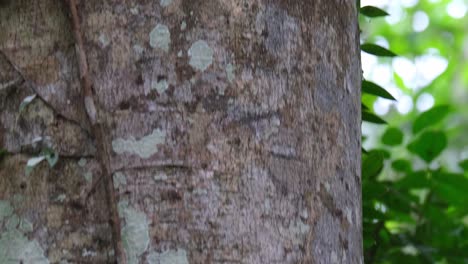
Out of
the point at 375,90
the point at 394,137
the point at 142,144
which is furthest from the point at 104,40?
the point at 394,137

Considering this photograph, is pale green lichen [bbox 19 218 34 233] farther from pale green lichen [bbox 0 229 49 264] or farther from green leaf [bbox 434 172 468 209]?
green leaf [bbox 434 172 468 209]

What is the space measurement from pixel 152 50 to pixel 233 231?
301 mm

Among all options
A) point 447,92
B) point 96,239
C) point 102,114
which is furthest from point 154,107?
point 447,92

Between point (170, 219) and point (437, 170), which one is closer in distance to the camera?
point (170, 219)

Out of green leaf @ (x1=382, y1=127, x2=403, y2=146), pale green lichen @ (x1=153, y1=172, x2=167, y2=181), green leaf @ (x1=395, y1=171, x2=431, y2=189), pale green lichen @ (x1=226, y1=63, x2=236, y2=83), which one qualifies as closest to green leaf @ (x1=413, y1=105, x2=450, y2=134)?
green leaf @ (x1=382, y1=127, x2=403, y2=146)

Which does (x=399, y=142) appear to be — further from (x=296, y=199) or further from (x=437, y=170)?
(x=296, y=199)

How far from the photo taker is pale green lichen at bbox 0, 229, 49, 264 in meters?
1.33

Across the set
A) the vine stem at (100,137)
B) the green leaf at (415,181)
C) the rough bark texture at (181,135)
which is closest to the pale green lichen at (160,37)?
the rough bark texture at (181,135)

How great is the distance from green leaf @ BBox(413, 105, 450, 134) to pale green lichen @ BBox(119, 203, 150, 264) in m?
1.52

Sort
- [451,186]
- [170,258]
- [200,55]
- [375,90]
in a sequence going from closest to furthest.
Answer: [170,258] < [200,55] < [375,90] < [451,186]

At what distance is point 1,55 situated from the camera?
1.47 metres

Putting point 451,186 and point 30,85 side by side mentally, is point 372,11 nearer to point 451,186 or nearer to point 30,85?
point 451,186

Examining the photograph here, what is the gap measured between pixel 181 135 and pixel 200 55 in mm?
131

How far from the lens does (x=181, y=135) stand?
132 centimetres
